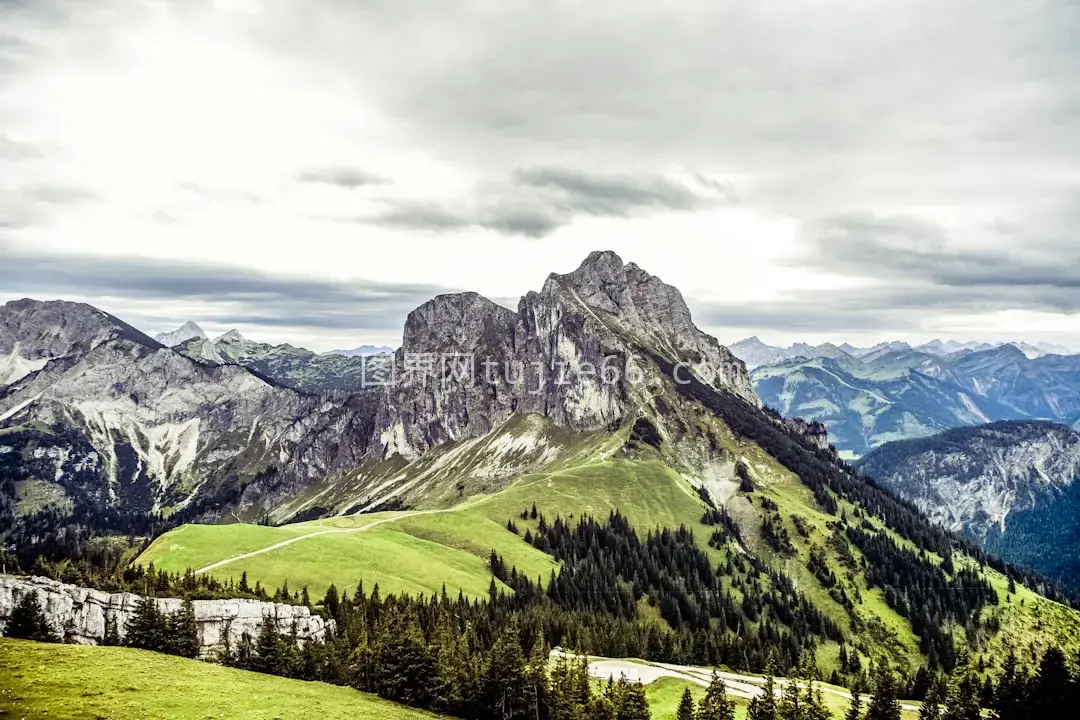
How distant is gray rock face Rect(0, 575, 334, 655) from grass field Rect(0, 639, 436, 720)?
1155cm

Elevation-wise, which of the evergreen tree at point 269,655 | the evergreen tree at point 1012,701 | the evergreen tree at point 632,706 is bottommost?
the evergreen tree at point 1012,701

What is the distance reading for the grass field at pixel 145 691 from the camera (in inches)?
2217

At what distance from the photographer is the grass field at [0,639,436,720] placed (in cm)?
5630

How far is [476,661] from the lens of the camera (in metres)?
94.7

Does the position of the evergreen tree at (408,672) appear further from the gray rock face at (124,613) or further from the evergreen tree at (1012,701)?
the evergreen tree at (1012,701)

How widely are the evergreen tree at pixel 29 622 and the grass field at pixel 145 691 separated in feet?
25.3

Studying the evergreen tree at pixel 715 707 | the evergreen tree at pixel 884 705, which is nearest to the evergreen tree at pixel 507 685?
the evergreen tree at pixel 715 707

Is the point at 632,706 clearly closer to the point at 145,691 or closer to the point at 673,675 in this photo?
the point at 673,675

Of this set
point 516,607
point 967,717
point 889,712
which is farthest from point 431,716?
point 516,607

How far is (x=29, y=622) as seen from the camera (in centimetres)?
8331

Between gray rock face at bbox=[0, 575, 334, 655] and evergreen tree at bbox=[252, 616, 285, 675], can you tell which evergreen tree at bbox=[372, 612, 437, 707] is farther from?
gray rock face at bbox=[0, 575, 334, 655]

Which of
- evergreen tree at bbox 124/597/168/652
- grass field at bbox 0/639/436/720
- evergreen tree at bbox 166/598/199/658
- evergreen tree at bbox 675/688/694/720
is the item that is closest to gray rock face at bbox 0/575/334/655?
evergreen tree at bbox 124/597/168/652

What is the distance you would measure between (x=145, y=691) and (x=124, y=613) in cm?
4127

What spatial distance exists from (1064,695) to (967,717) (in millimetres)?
11999
